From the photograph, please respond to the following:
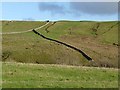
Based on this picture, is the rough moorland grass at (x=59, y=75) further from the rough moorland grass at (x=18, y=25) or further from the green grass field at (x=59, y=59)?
the rough moorland grass at (x=18, y=25)

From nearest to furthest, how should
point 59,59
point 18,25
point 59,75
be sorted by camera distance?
point 59,75, point 59,59, point 18,25

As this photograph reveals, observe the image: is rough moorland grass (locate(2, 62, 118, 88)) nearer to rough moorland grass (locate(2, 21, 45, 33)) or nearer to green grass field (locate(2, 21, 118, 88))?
green grass field (locate(2, 21, 118, 88))

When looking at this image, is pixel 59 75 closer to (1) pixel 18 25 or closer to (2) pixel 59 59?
(2) pixel 59 59

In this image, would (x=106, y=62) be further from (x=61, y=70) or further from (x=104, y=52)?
(x=61, y=70)

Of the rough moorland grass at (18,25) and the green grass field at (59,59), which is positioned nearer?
the green grass field at (59,59)

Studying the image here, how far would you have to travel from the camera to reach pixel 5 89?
2383 cm

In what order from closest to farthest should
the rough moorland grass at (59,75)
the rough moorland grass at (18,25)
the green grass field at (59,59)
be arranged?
the rough moorland grass at (59,75)
the green grass field at (59,59)
the rough moorland grass at (18,25)

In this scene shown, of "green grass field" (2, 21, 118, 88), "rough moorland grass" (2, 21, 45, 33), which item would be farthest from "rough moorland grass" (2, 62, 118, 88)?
"rough moorland grass" (2, 21, 45, 33)

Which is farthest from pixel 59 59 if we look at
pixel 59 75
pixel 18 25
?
pixel 18 25

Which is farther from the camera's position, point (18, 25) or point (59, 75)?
point (18, 25)

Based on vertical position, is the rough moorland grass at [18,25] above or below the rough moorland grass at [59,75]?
above

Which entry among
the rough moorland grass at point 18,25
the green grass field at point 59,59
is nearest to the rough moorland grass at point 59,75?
the green grass field at point 59,59

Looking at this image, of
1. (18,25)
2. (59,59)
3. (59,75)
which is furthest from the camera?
(18,25)

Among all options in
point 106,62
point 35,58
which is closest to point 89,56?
point 106,62
